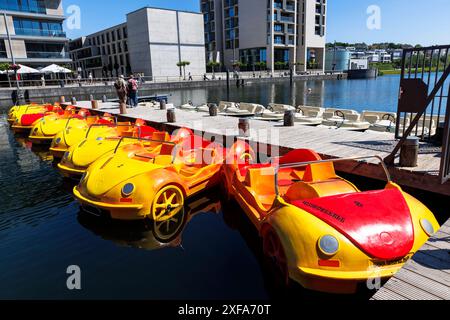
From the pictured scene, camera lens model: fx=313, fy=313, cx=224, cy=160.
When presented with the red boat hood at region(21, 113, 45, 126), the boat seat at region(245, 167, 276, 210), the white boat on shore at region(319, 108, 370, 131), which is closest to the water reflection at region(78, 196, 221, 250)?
the boat seat at region(245, 167, 276, 210)

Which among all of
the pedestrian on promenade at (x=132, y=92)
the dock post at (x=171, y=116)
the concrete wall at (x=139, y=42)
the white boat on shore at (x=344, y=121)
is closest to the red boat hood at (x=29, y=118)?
the pedestrian on promenade at (x=132, y=92)

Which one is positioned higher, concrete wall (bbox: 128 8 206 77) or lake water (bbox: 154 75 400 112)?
concrete wall (bbox: 128 8 206 77)

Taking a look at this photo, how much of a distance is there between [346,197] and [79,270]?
389 cm

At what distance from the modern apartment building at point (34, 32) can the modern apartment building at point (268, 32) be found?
3802cm

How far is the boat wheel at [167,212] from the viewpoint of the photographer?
5.59 meters

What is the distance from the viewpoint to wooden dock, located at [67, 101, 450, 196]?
6008 mm

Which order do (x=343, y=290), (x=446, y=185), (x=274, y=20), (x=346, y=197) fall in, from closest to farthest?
1. (x=343, y=290)
2. (x=346, y=197)
3. (x=446, y=185)
4. (x=274, y=20)

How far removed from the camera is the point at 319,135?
978 cm

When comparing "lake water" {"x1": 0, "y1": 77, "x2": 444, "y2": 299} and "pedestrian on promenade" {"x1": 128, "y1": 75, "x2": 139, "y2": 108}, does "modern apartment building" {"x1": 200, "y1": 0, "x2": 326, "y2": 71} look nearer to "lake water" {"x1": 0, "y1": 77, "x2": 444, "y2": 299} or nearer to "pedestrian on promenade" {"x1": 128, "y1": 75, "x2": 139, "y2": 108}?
"pedestrian on promenade" {"x1": 128, "y1": 75, "x2": 139, "y2": 108}

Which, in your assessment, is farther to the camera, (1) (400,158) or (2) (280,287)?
(1) (400,158)

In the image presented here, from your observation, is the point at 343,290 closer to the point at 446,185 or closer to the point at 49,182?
the point at 446,185

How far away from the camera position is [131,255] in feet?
16.4

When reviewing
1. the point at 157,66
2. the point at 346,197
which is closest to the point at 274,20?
the point at 157,66

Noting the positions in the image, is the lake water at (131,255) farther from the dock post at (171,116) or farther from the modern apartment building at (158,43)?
the modern apartment building at (158,43)
